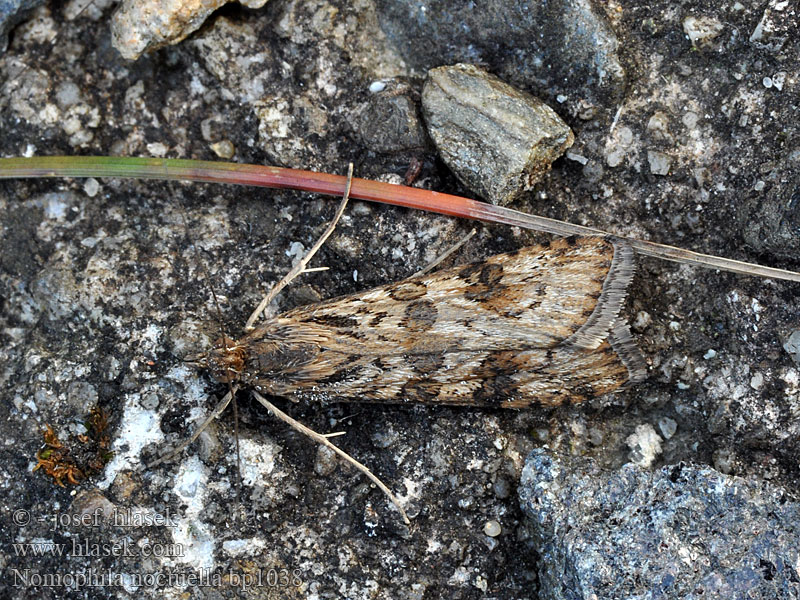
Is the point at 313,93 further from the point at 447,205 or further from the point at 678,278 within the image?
the point at 678,278

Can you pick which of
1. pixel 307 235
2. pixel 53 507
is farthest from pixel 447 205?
pixel 53 507

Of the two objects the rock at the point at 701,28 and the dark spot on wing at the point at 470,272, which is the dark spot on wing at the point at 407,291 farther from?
the rock at the point at 701,28

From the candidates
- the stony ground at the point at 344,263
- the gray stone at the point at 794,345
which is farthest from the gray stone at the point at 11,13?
the gray stone at the point at 794,345

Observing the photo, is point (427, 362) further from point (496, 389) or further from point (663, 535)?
point (663, 535)

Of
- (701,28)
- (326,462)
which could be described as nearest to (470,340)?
(326,462)

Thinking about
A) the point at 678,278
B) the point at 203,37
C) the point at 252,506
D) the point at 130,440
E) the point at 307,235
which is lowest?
the point at 252,506

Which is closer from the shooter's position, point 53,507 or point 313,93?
point 53,507
